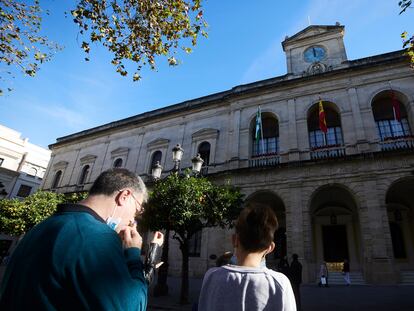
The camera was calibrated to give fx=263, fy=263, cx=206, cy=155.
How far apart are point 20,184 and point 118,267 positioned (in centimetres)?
4016

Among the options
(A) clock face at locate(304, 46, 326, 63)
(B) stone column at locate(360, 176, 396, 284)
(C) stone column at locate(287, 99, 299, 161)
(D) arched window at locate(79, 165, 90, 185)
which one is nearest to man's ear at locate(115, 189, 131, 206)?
(B) stone column at locate(360, 176, 396, 284)

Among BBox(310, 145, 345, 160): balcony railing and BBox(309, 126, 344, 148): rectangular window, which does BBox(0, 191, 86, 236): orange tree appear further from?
BBox(309, 126, 344, 148): rectangular window

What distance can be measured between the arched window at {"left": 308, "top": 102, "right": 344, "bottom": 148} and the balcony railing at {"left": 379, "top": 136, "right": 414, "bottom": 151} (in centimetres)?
262

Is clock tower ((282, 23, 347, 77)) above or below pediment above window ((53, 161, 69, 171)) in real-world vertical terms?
above

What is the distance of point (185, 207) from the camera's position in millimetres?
9180

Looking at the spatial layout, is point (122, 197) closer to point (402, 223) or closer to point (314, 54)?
point (402, 223)

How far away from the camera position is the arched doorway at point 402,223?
48.0 ft

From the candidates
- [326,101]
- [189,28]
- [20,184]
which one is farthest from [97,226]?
[20,184]

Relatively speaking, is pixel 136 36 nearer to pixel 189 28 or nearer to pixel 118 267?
pixel 189 28

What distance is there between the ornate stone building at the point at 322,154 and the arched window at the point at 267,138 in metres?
0.07

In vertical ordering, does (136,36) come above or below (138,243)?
above

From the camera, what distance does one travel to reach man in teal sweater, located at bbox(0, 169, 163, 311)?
3.60 ft

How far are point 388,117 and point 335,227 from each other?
7.44 meters

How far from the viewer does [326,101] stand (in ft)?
55.2
